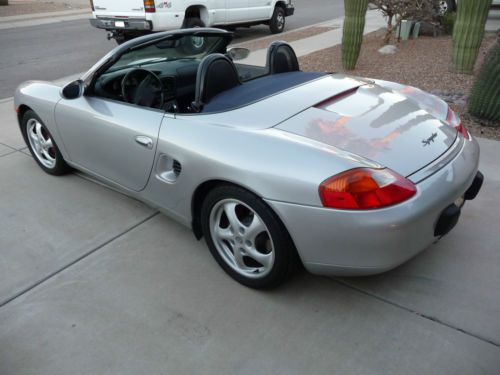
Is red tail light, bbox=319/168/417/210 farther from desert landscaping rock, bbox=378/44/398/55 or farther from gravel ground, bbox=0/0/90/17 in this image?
gravel ground, bbox=0/0/90/17

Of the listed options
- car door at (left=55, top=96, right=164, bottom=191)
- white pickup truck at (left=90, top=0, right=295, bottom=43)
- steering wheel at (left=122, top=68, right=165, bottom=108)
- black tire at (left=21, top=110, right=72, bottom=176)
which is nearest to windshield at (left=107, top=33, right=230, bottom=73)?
steering wheel at (left=122, top=68, right=165, bottom=108)

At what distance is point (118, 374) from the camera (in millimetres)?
2078

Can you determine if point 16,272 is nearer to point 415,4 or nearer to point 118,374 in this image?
point 118,374

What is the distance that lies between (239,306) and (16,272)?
1.53m

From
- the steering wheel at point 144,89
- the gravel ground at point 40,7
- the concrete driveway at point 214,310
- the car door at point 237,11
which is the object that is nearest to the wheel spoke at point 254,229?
the concrete driveway at point 214,310

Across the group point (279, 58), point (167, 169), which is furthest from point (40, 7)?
point (167, 169)

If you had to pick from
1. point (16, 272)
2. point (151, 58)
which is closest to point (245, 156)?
point (16, 272)

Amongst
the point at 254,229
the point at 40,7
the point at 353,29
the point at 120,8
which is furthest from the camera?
the point at 40,7

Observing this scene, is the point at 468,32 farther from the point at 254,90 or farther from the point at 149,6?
the point at 149,6

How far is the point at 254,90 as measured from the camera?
2.79 metres

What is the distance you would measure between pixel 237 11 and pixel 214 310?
32.9 feet

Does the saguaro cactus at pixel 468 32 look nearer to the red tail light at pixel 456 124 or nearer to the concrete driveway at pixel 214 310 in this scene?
the concrete driveway at pixel 214 310

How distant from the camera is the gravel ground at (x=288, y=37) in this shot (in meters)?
10.6

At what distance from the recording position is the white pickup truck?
30.3 feet
